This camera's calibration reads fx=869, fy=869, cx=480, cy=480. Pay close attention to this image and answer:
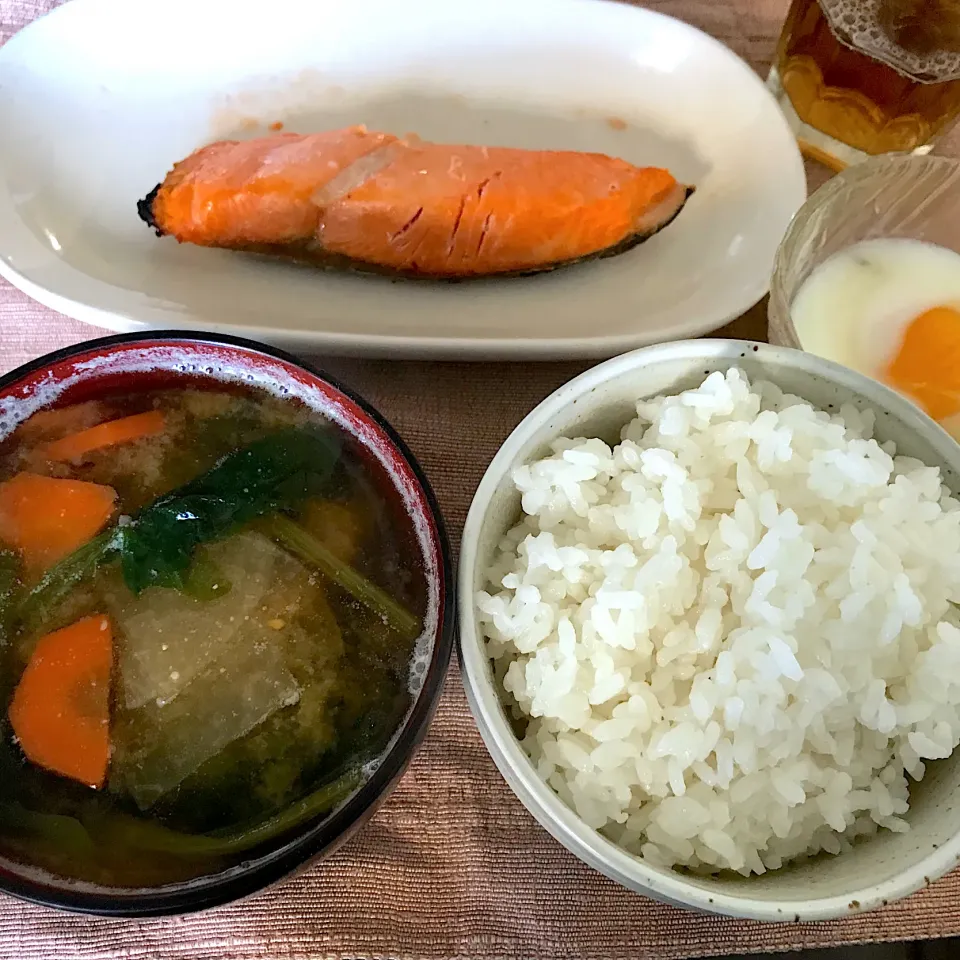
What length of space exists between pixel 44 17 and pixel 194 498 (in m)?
0.81

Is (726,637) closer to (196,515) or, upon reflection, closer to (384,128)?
(196,515)

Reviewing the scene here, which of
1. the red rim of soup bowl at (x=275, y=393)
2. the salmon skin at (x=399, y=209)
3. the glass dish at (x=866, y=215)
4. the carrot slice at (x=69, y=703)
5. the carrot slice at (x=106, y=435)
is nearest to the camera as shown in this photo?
the red rim of soup bowl at (x=275, y=393)

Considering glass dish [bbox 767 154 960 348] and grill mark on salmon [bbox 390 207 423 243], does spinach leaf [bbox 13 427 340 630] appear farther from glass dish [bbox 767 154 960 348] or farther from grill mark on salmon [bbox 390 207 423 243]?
glass dish [bbox 767 154 960 348]

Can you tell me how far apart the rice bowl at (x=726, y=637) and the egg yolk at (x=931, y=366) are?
22 centimetres

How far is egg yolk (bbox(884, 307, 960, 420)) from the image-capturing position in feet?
3.39

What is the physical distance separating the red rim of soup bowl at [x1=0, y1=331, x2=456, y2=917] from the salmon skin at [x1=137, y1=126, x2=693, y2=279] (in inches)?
13.3

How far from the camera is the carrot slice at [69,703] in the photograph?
756 millimetres

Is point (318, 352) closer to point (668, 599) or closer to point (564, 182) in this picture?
point (564, 182)

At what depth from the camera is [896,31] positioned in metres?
1.11

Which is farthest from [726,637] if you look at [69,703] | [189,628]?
[69,703]

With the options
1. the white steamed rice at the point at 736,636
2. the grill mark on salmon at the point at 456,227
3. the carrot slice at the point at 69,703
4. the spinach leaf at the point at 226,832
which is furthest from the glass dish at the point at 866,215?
Result: the carrot slice at the point at 69,703

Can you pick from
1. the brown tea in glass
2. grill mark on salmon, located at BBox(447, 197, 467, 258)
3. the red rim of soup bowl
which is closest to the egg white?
the brown tea in glass

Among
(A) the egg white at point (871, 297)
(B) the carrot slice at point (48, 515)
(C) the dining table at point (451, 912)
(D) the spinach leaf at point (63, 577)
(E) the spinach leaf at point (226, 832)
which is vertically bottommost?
(C) the dining table at point (451, 912)

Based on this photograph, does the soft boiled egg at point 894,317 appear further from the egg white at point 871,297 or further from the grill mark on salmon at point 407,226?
the grill mark on salmon at point 407,226
